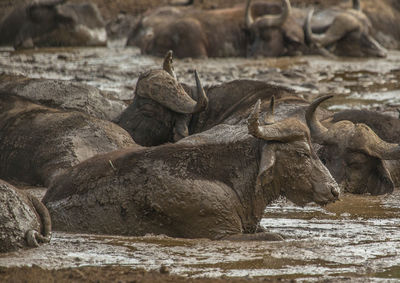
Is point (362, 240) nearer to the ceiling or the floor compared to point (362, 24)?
nearer to the floor

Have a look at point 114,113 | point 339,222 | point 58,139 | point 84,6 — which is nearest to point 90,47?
point 84,6

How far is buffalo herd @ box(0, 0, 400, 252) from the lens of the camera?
8031mm

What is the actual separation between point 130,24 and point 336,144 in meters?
18.8

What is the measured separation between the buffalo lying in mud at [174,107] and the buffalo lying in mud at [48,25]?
13.4m

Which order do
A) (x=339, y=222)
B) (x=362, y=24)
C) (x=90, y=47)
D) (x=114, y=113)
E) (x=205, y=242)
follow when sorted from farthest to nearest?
Result: 1. (x=90, y=47)
2. (x=362, y=24)
3. (x=114, y=113)
4. (x=339, y=222)
5. (x=205, y=242)

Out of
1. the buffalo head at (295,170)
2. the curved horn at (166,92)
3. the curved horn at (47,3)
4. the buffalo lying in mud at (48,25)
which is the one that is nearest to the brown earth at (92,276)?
the buffalo head at (295,170)

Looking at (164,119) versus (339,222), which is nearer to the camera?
(339,222)

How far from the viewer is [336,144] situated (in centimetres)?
1091

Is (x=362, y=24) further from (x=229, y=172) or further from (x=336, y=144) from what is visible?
(x=229, y=172)

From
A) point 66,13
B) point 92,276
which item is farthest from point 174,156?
point 66,13

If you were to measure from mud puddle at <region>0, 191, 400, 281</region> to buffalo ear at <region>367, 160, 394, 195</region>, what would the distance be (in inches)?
75.9

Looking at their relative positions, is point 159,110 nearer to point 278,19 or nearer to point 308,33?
point 278,19


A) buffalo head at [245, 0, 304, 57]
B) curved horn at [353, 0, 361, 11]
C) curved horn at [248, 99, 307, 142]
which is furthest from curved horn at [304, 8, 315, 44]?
curved horn at [248, 99, 307, 142]

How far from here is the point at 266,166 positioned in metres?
7.93
